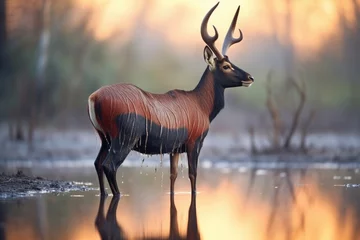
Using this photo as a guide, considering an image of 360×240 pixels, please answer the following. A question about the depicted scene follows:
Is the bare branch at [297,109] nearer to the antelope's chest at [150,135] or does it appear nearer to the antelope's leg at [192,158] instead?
the antelope's leg at [192,158]

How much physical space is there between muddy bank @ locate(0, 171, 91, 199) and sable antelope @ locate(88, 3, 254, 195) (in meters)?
1.06

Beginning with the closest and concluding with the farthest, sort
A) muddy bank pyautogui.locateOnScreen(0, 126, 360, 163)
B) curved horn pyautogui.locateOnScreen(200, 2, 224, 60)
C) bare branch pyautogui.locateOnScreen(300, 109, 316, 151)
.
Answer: curved horn pyautogui.locateOnScreen(200, 2, 224, 60) < muddy bank pyautogui.locateOnScreen(0, 126, 360, 163) < bare branch pyautogui.locateOnScreen(300, 109, 316, 151)

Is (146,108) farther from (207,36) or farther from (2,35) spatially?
(2,35)

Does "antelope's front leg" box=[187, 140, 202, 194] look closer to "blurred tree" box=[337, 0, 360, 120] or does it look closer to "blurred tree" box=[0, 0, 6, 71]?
"blurred tree" box=[0, 0, 6, 71]

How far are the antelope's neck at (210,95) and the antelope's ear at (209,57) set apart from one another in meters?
Result: 0.16

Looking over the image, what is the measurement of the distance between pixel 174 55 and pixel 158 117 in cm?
1394

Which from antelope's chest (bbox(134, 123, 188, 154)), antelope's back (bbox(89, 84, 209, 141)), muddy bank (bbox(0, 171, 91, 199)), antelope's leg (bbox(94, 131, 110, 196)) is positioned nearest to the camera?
antelope's back (bbox(89, 84, 209, 141))

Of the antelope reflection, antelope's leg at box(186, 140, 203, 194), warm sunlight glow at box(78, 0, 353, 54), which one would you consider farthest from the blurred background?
the antelope reflection

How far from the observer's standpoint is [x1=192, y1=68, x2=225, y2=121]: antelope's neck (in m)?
14.4

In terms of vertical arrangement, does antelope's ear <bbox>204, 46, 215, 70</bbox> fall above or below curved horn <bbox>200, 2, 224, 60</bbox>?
below

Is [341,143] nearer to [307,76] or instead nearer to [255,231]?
[307,76]

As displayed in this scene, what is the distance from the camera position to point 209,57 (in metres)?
14.4

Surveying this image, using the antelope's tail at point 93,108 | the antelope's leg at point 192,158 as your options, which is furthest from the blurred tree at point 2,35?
the antelope's tail at point 93,108

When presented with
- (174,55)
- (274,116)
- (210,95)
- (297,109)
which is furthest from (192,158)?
(174,55)
